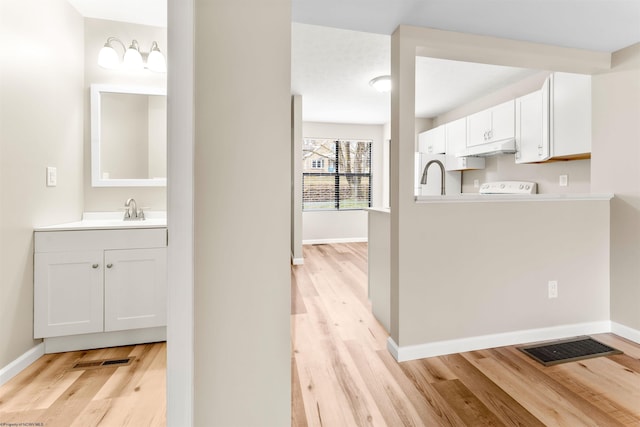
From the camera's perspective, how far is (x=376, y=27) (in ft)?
6.56

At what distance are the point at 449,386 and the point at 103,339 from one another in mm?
2251

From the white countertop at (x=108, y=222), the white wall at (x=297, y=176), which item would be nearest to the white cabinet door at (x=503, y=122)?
the white wall at (x=297, y=176)

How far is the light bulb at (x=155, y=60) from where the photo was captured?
2406mm

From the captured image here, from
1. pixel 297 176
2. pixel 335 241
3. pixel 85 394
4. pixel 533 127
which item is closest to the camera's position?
pixel 85 394

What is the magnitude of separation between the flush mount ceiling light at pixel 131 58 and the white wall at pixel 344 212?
380 cm

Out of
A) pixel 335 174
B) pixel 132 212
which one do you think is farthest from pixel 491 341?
pixel 335 174

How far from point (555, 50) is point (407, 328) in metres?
2.25

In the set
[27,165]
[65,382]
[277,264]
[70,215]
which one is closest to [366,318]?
[277,264]

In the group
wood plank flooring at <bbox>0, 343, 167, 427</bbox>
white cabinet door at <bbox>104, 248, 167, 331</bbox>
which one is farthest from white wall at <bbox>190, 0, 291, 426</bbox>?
white cabinet door at <bbox>104, 248, 167, 331</bbox>

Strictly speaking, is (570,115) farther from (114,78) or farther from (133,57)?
(114,78)

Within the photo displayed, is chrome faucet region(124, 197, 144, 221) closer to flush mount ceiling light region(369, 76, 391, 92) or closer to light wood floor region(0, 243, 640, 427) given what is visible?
light wood floor region(0, 243, 640, 427)

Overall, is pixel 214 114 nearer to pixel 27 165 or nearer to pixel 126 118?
pixel 27 165

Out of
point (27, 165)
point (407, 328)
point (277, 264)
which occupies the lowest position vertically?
point (407, 328)

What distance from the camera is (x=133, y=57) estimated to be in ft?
7.80
